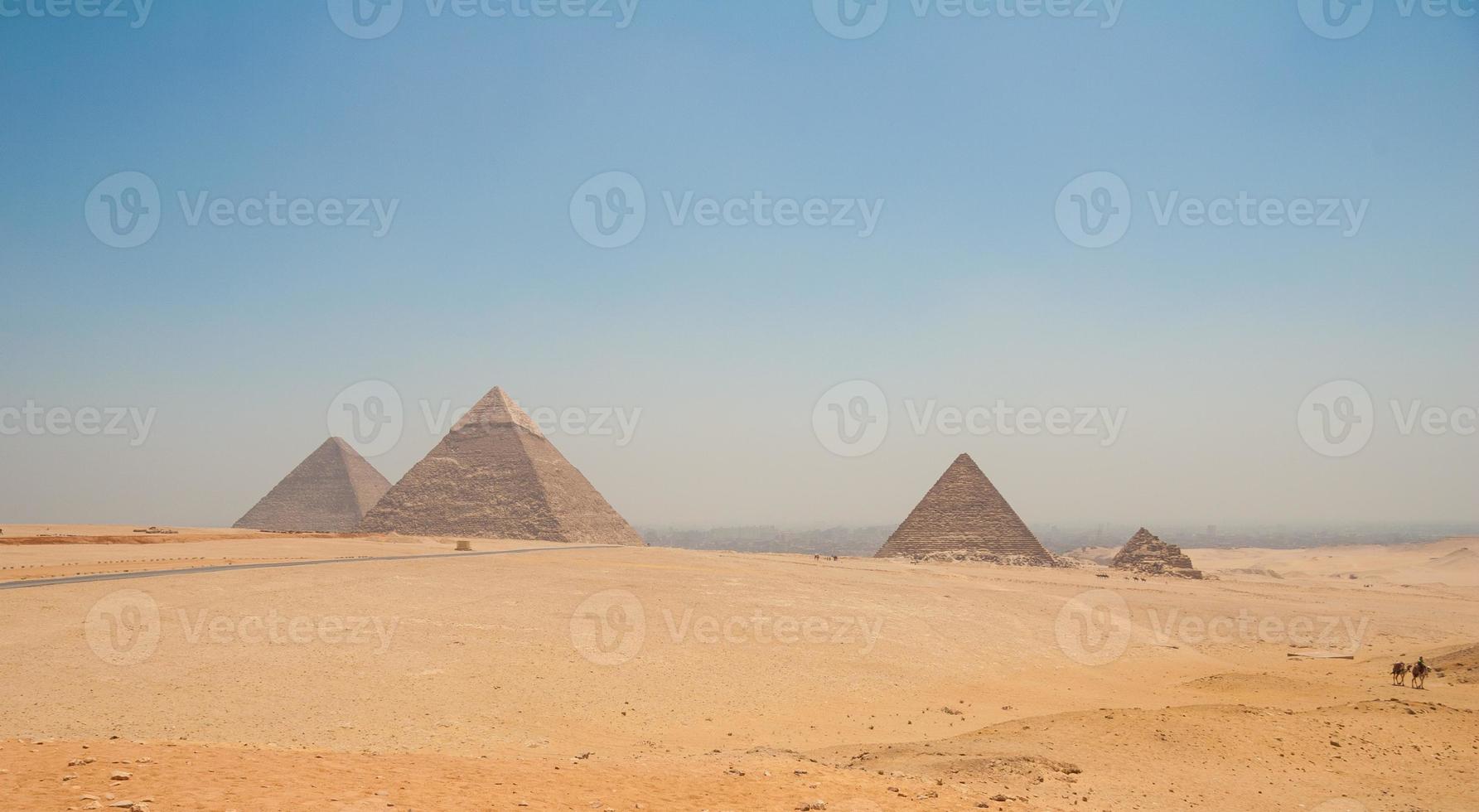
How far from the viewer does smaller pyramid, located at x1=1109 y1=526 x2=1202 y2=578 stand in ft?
179

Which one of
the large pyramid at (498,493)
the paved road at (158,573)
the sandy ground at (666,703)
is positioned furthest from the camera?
the large pyramid at (498,493)

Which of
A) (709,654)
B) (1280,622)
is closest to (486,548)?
(709,654)

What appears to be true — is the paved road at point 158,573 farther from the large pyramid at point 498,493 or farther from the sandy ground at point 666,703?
the large pyramid at point 498,493

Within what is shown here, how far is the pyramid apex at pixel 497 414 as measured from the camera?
7319 cm

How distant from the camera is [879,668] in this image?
18.5 metres

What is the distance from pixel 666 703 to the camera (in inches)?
584

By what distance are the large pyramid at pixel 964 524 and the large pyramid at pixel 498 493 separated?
2508 centimetres

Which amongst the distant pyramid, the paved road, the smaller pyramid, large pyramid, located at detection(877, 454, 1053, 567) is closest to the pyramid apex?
the distant pyramid

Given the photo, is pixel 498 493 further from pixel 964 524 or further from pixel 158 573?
pixel 158 573

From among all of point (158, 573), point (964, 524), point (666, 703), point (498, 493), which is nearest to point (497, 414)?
point (498, 493)

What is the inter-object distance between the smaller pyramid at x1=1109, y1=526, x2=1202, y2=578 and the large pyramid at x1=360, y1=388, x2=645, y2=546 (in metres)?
39.7

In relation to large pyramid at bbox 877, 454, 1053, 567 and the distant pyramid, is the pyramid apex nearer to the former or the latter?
the distant pyramid

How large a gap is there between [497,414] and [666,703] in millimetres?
62574

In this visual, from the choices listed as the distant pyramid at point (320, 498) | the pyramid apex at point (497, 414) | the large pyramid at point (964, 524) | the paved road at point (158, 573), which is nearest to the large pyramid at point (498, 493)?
the pyramid apex at point (497, 414)
